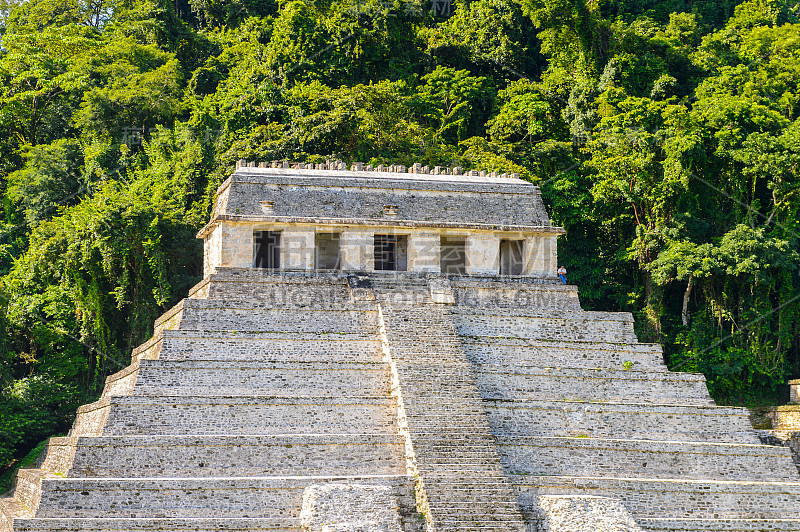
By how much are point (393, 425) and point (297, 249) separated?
5486 mm

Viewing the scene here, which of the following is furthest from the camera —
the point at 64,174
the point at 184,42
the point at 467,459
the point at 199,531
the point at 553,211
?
the point at 184,42

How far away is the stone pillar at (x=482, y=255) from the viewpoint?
22203 millimetres

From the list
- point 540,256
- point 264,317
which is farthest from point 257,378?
point 540,256

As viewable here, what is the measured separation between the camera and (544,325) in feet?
66.6

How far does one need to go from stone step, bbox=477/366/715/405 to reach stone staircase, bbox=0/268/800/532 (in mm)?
35

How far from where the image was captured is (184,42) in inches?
1490

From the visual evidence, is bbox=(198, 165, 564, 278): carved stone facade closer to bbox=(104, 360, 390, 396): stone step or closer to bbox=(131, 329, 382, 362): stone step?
bbox=(131, 329, 382, 362): stone step

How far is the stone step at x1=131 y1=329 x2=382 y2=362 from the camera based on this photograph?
1800 centimetres

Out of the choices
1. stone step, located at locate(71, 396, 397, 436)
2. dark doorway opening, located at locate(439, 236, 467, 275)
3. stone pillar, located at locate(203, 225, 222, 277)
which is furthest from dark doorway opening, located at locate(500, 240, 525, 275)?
stone step, located at locate(71, 396, 397, 436)

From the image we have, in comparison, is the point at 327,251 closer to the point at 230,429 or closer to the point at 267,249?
the point at 267,249

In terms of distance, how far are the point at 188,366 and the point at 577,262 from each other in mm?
13536

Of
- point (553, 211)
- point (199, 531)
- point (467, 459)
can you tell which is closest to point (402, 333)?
point (467, 459)

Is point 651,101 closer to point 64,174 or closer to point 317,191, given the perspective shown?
point 317,191

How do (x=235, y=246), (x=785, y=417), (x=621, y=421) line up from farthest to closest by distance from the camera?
(x=785, y=417) < (x=235, y=246) < (x=621, y=421)
